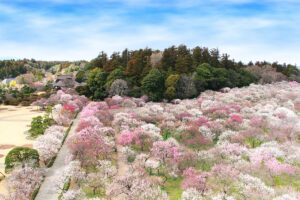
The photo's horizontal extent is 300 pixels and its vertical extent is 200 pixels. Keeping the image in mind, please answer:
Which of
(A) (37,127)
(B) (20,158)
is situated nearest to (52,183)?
(B) (20,158)

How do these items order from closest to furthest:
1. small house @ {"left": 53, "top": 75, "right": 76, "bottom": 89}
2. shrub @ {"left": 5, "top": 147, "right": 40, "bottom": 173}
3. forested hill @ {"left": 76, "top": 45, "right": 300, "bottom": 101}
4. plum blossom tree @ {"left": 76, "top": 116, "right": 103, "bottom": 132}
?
shrub @ {"left": 5, "top": 147, "right": 40, "bottom": 173} → plum blossom tree @ {"left": 76, "top": 116, "right": 103, "bottom": 132} → forested hill @ {"left": 76, "top": 45, "right": 300, "bottom": 101} → small house @ {"left": 53, "top": 75, "right": 76, "bottom": 89}

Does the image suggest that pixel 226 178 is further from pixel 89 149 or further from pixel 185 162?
pixel 89 149

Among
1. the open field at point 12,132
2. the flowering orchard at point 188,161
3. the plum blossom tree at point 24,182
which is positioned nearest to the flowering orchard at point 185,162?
the flowering orchard at point 188,161

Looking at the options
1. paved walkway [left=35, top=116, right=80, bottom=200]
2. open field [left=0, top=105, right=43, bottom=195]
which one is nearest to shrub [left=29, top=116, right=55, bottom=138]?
open field [left=0, top=105, right=43, bottom=195]

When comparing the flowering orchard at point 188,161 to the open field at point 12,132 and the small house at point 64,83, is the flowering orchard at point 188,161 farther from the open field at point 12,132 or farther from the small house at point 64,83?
the small house at point 64,83

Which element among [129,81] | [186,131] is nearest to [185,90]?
[129,81]

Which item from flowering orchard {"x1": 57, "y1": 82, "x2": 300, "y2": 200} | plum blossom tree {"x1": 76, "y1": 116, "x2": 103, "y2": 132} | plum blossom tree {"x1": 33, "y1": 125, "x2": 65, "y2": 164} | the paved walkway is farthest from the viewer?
plum blossom tree {"x1": 76, "y1": 116, "x2": 103, "y2": 132}

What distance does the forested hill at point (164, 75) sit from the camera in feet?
144

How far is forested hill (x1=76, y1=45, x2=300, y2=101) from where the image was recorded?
4401 centimetres

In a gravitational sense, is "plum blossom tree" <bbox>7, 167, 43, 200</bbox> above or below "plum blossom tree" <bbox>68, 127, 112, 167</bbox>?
below

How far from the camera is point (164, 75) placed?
46.2 m

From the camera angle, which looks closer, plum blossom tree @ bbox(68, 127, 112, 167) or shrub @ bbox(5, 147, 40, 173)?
shrub @ bbox(5, 147, 40, 173)

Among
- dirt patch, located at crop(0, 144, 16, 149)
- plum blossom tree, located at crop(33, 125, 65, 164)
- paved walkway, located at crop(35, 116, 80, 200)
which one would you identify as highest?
plum blossom tree, located at crop(33, 125, 65, 164)

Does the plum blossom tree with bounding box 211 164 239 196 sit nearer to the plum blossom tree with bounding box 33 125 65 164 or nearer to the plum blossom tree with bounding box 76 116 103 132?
the plum blossom tree with bounding box 33 125 65 164
